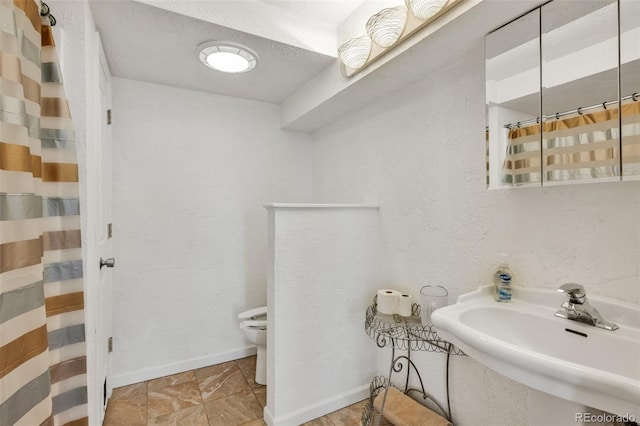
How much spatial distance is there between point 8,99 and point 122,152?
142cm

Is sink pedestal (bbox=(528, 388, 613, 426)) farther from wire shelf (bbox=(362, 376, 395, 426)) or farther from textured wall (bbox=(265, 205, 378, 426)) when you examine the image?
textured wall (bbox=(265, 205, 378, 426))

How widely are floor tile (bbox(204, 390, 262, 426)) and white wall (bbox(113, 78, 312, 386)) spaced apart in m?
0.50

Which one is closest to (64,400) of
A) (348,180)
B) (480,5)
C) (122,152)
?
(122,152)

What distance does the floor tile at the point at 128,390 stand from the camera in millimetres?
1953

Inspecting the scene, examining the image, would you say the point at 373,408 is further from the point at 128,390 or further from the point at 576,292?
the point at 128,390

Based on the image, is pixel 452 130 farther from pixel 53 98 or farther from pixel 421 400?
pixel 53 98

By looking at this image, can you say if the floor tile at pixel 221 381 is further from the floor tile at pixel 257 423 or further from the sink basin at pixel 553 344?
the sink basin at pixel 553 344

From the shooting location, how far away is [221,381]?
6.97 feet

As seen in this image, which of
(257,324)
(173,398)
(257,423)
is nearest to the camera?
(257,423)

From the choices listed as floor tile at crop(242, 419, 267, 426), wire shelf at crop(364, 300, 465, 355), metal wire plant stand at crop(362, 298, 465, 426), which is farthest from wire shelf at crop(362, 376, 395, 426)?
floor tile at crop(242, 419, 267, 426)

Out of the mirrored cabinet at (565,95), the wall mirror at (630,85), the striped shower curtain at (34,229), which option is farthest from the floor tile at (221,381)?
the wall mirror at (630,85)

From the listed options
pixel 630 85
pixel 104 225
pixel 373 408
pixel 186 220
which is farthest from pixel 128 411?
pixel 630 85

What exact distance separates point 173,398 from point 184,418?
237 mm

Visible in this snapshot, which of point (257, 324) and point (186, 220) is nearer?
point (257, 324)
